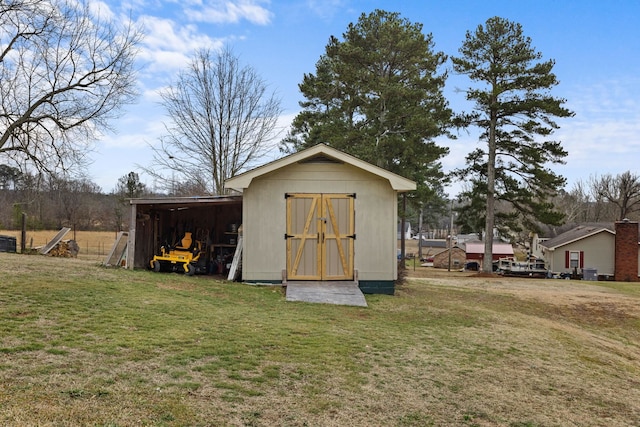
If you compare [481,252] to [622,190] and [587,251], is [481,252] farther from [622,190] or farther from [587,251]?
[587,251]

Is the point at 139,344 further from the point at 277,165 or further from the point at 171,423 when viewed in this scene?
the point at 277,165

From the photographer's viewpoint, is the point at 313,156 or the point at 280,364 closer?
the point at 280,364

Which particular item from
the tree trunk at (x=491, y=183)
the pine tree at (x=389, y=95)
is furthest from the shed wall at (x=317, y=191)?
the tree trunk at (x=491, y=183)

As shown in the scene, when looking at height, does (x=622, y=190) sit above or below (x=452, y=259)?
above

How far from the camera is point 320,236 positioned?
1155 centimetres

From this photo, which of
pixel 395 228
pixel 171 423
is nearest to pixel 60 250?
pixel 395 228

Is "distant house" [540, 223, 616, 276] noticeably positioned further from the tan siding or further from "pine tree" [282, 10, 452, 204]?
"pine tree" [282, 10, 452, 204]

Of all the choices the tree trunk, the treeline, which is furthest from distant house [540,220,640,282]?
the treeline

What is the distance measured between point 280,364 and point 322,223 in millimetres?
6525

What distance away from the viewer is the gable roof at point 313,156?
11.3 m

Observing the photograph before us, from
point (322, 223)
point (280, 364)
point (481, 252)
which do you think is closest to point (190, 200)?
point (322, 223)

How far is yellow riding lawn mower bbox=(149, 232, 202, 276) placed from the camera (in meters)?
13.3

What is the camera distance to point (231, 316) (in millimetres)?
7750

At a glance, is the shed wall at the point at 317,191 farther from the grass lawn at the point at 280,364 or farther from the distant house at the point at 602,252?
the distant house at the point at 602,252
